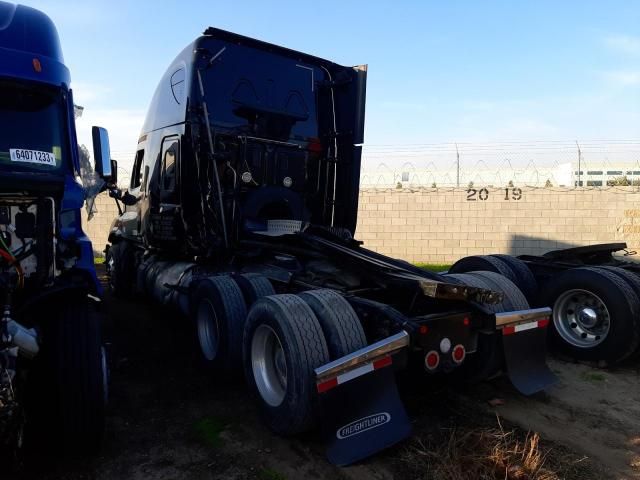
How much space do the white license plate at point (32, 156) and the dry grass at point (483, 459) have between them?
10.8 feet

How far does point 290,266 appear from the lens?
17.8ft

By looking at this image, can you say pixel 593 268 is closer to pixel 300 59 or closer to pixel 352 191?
pixel 352 191

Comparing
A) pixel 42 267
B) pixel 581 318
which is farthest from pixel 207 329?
pixel 581 318

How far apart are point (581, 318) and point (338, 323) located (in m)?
3.33

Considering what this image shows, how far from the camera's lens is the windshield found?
12.2 ft

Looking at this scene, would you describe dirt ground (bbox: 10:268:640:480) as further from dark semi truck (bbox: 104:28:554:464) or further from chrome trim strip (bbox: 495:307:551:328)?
chrome trim strip (bbox: 495:307:551:328)

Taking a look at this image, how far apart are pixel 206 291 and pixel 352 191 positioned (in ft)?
8.74

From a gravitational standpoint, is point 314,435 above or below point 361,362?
below

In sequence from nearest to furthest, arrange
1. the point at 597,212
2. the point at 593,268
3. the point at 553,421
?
the point at 553,421, the point at 593,268, the point at 597,212

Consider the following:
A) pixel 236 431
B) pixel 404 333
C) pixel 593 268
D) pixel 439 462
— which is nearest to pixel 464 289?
pixel 404 333

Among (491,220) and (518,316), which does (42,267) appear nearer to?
(518,316)

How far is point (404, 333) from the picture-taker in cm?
353

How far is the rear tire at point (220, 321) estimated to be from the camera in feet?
15.9

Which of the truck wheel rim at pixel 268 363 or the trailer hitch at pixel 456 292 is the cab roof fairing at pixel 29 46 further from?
the trailer hitch at pixel 456 292
